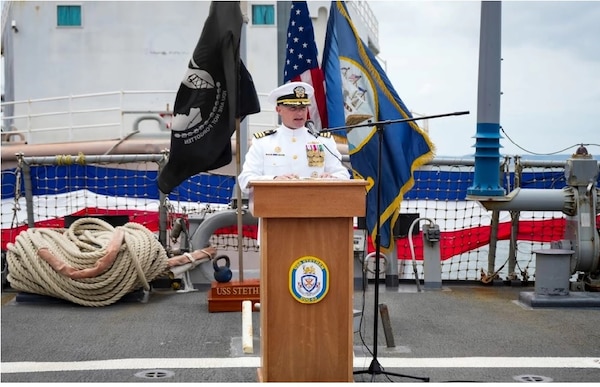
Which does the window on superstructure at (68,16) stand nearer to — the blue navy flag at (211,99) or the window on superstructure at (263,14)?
the window on superstructure at (263,14)

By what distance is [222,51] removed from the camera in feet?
20.7

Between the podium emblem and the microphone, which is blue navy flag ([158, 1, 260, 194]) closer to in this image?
the microphone

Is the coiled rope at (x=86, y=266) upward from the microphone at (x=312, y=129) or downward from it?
downward

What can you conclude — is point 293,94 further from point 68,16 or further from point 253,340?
point 68,16

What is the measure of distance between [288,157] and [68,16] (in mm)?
13848

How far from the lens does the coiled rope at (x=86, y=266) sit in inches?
267

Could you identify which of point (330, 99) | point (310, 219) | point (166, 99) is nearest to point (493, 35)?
point (330, 99)

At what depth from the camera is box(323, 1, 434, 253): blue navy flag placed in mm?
6562

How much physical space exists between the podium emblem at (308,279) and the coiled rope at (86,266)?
3340 mm

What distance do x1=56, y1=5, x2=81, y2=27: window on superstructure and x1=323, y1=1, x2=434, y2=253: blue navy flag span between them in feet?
38.9

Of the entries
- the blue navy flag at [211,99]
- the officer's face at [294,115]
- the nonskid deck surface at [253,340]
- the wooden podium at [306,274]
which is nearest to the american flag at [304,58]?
Result: the blue navy flag at [211,99]

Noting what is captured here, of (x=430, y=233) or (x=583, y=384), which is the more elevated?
(x=430, y=233)

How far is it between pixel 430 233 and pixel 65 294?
120 inches

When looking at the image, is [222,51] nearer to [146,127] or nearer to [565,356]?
[565,356]
